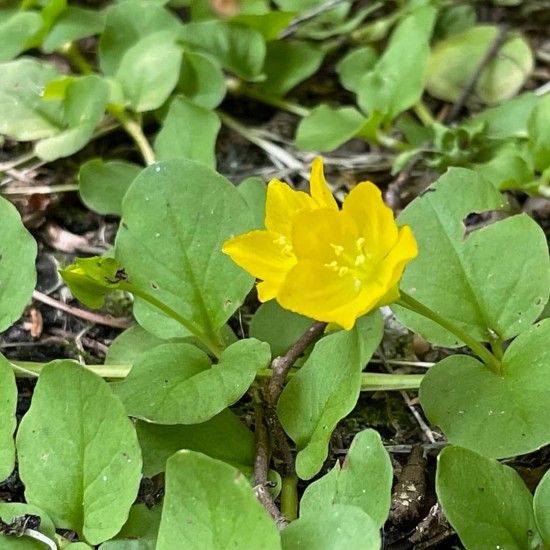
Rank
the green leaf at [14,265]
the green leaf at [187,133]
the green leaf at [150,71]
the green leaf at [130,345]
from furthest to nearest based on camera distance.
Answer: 1. the green leaf at [150,71]
2. the green leaf at [187,133]
3. the green leaf at [130,345]
4. the green leaf at [14,265]

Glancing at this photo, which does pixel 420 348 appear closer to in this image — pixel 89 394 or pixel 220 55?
pixel 89 394

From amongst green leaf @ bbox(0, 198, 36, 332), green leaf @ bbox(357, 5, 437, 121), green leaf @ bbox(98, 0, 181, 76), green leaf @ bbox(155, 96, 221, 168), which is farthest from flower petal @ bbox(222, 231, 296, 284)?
green leaf @ bbox(98, 0, 181, 76)

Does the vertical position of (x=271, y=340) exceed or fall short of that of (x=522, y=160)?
it falls short

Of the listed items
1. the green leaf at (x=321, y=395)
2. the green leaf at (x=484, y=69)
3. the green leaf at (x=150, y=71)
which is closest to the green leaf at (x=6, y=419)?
the green leaf at (x=321, y=395)

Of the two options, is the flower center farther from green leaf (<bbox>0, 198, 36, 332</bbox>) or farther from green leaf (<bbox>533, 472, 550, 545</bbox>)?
green leaf (<bbox>0, 198, 36, 332</bbox>)

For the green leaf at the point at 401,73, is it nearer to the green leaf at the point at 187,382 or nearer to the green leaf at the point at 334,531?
the green leaf at the point at 187,382

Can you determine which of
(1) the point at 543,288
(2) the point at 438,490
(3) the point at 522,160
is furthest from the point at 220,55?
(2) the point at 438,490
